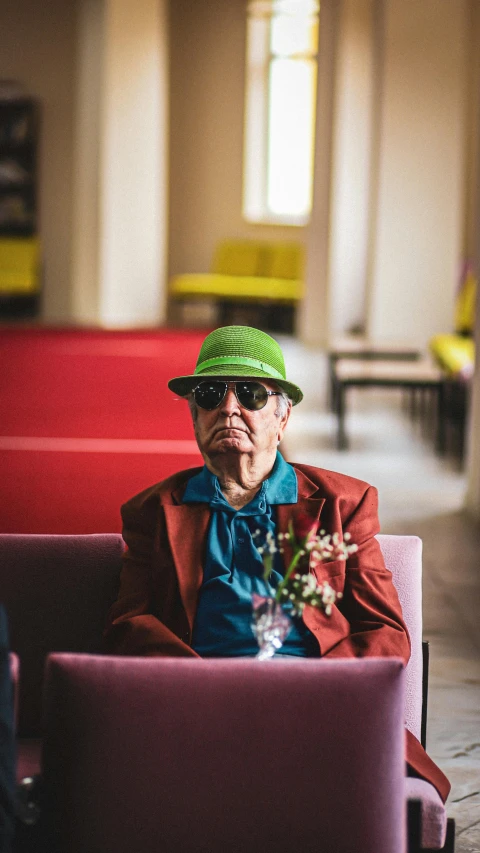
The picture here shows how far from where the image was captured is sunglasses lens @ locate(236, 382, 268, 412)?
250cm

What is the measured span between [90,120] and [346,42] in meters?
3.68

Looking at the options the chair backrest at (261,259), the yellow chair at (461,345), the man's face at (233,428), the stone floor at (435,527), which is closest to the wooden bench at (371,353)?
the yellow chair at (461,345)

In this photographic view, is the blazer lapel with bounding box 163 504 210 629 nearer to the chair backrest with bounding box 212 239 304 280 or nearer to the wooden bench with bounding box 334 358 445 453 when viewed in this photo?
the wooden bench with bounding box 334 358 445 453

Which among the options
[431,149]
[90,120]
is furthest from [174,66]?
Result: [431,149]

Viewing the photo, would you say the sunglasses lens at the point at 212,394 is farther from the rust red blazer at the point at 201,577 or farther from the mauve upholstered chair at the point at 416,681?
the mauve upholstered chair at the point at 416,681

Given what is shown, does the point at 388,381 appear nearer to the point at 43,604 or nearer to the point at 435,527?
the point at 435,527

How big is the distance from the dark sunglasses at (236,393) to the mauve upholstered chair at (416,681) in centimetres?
42

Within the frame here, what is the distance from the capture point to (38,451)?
19.8 ft

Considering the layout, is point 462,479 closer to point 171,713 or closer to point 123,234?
point 171,713

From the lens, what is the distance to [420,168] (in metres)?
12.2

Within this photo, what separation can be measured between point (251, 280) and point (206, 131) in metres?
2.63

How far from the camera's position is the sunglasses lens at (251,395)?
2.50m

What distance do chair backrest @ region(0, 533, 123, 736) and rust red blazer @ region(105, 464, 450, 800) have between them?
0.66 ft

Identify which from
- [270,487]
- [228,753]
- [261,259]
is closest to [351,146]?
[261,259]
